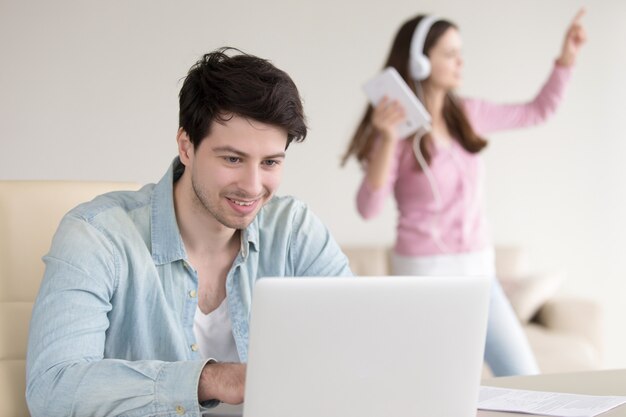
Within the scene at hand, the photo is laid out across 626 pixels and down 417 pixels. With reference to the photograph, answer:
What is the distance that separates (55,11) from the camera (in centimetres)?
410

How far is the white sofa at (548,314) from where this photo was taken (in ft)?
13.1

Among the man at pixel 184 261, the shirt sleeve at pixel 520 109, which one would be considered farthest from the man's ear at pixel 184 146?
the shirt sleeve at pixel 520 109

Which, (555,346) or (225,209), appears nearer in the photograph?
(225,209)

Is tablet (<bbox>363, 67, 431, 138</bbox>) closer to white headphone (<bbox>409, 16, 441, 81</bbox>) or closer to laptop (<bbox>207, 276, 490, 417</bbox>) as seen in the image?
white headphone (<bbox>409, 16, 441, 81</bbox>)

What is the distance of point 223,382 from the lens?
4.14 feet

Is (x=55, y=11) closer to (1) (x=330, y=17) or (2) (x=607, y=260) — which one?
(1) (x=330, y=17)

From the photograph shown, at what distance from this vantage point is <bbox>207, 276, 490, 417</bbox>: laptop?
109cm

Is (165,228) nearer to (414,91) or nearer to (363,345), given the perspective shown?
(363,345)

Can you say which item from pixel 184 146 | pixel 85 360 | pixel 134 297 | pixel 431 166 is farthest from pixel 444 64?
A: pixel 85 360

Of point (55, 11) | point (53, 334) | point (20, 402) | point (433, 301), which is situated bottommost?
point (20, 402)

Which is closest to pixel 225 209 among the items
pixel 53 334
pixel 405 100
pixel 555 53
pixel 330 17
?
pixel 53 334

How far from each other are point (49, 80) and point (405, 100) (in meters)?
1.89

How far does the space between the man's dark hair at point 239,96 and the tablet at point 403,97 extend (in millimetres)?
1298

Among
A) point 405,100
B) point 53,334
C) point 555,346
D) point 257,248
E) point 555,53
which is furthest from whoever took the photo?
point 555,53
